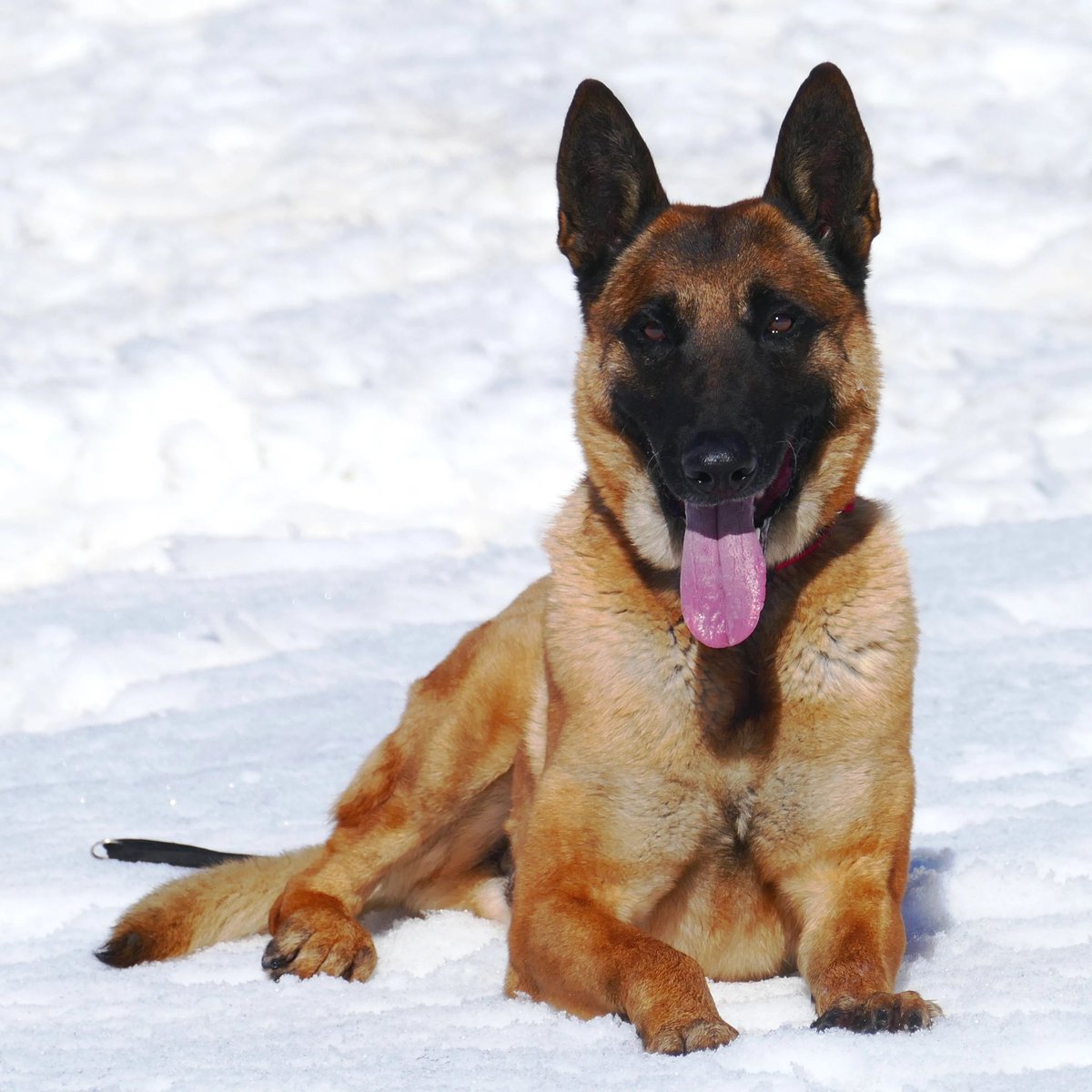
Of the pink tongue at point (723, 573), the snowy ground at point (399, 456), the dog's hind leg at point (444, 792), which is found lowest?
the snowy ground at point (399, 456)

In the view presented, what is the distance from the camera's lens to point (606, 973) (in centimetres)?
346

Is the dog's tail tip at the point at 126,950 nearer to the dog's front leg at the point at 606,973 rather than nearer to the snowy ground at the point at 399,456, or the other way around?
the snowy ground at the point at 399,456

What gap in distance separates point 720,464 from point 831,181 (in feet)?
3.48

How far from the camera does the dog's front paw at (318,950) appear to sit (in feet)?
13.2

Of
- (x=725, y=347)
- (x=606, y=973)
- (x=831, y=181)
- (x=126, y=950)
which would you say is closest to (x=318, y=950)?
(x=126, y=950)

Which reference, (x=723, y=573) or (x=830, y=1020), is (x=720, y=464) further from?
(x=830, y=1020)

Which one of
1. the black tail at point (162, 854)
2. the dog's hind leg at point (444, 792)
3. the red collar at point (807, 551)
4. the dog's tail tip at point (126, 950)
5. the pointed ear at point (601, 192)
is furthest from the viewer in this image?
the black tail at point (162, 854)

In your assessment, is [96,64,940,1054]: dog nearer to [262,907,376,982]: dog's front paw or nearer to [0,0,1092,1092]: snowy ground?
[262,907,376,982]: dog's front paw

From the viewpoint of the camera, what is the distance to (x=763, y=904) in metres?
3.88

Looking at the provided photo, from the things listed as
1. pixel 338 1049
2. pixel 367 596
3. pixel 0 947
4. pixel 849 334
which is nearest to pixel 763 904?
pixel 338 1049

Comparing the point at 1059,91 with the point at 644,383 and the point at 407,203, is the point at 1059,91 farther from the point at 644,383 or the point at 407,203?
the point at 644,383

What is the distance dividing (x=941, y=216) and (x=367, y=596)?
17.6 ft

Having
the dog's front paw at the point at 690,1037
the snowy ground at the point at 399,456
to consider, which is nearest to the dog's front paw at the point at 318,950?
the snowy ground at the point at 399,456

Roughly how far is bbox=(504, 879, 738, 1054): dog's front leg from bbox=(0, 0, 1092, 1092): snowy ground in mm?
96
